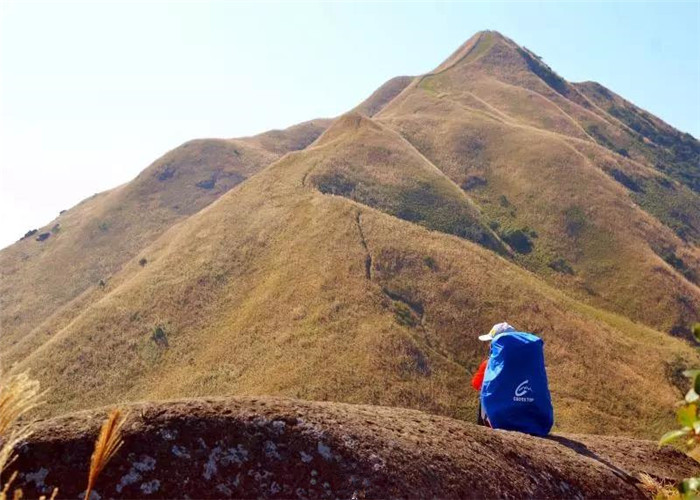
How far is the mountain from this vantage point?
119 ft

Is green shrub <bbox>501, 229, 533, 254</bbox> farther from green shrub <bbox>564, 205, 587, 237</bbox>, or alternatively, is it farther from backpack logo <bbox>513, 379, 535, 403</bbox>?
backpack logo <bbox>513, 379, 535, 403</bbox>

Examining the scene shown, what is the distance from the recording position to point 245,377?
34.8 m

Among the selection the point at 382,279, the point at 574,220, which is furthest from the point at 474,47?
the point at 382,279

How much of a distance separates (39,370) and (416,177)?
4710 centimetres

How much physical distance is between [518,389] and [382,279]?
34165mm

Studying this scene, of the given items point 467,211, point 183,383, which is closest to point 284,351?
point 183,383

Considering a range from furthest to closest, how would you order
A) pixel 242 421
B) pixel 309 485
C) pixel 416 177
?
pixel 416 177 < pixel 242 421 < pixel 309 485

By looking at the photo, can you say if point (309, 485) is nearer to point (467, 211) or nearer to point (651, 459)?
point (651, 459)

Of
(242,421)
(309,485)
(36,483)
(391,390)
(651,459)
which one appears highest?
(36,483)

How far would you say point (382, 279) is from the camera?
4519 centimetres

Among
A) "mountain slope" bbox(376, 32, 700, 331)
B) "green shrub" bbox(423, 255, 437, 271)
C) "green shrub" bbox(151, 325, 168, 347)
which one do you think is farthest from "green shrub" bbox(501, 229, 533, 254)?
"green shrub" bbox(151, 325, 168, 347)

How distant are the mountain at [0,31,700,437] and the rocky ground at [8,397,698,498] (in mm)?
23114

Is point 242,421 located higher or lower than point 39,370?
higher

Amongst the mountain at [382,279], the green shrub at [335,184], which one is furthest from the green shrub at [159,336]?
the green shrub at [335,184]
